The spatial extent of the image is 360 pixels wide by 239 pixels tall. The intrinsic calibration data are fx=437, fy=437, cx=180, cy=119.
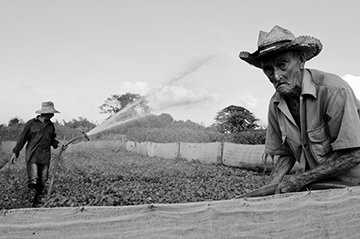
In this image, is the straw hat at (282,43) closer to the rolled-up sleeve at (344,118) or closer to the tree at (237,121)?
the rolled-up sleeve at (344,118)

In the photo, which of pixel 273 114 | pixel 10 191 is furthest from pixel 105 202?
pixel 273 114

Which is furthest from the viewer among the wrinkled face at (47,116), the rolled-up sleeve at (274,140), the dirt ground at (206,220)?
the wrinkled face at (47,116)

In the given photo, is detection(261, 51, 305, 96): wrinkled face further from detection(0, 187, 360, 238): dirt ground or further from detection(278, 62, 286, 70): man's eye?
detection(0, 187, 360, 238): dirt ground

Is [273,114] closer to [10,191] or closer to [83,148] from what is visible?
[10,191]

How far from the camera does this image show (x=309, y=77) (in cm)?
200

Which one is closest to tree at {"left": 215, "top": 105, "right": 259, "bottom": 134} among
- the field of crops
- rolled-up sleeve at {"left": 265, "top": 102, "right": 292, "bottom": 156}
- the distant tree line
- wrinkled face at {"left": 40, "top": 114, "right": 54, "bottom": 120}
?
the distant tree line

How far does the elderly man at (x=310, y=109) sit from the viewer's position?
6.13ft

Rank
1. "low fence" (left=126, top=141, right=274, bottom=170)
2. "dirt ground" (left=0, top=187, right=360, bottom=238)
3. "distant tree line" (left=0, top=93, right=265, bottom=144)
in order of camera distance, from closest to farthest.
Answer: "dirt ground" (left=0, top=187, right=360, bottom=238)
"low fence" (left=126, top=141, right=274, bottom=170)
"distant tree line" (left=0, top=93, right=265, bottom=144)

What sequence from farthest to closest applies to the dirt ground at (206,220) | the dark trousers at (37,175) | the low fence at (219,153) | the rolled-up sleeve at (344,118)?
the low fence at (219,153)
the dark trousers at (37,175)
the rolled-up sleeve at (344,118)
the dirt ground at (206,220)

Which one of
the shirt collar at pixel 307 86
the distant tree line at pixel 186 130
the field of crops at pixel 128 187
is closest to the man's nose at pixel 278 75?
the shirt collar at pixel 307 86

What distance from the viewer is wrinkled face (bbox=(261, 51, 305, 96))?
6.42ft

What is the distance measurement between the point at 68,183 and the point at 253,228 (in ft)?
26.7

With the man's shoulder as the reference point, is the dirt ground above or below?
below

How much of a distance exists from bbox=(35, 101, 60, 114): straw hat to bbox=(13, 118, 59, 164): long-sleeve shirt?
0.24 metres
